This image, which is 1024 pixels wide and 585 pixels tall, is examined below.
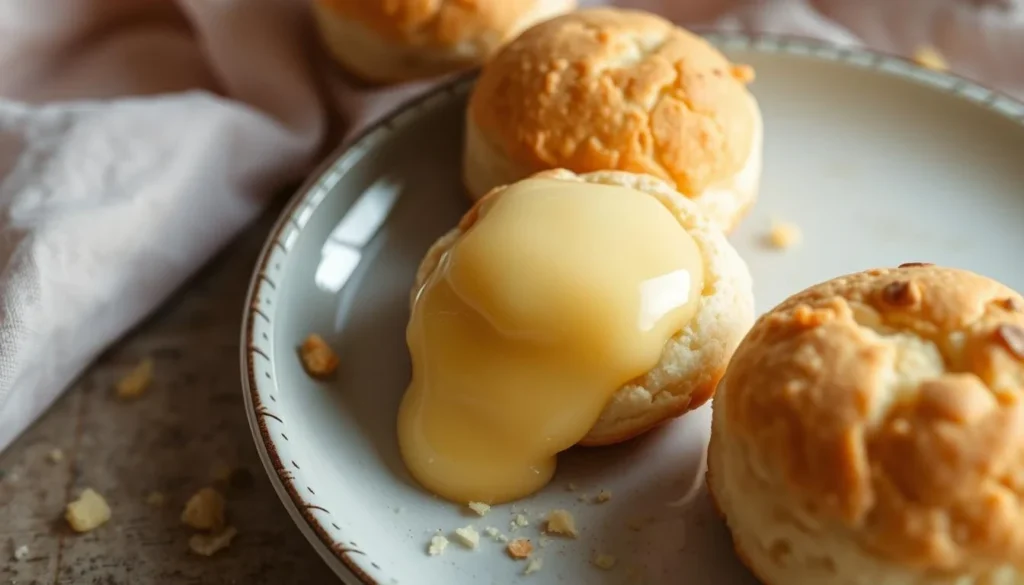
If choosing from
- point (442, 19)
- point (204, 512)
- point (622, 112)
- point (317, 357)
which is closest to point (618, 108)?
point (622, 112)

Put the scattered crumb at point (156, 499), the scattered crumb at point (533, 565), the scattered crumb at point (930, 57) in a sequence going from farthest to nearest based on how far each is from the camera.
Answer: the scattered crumb at point (930, 57)
the scattered crumb at point (156, 499)
the scattered crumb at point (533, 565)

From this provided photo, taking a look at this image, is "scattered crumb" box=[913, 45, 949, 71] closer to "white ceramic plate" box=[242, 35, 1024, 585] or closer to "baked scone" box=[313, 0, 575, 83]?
"white ceramic plate" box=[242, 35, 1024, 585]

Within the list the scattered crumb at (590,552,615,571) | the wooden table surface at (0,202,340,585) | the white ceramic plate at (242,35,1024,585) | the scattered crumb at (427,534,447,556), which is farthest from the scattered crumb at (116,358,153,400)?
the scattered crumb at (590,552,615,571)

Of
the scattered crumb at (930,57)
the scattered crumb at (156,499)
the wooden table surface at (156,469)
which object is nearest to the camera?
the wooden table surface at (156,469)

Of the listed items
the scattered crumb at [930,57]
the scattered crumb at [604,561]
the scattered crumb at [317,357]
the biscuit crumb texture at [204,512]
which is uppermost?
the scattered crumb at [930,57]

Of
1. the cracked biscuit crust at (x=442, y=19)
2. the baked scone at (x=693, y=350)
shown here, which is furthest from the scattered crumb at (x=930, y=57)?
the baked scone at (x=693, y=350)

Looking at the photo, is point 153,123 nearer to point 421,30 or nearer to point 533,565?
point 421,30

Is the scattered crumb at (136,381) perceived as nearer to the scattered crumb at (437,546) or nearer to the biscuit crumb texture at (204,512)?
the biscuit crumb texture at (204,512)
